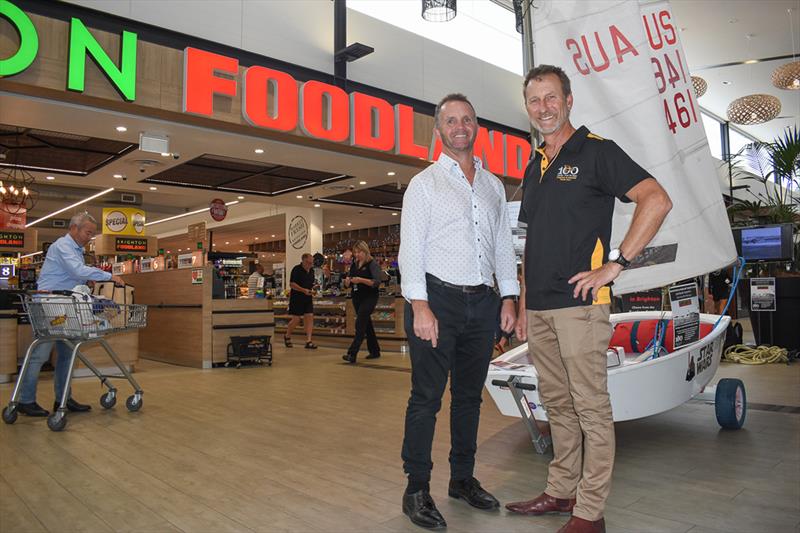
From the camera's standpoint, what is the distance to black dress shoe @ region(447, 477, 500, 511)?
Result: 217cm

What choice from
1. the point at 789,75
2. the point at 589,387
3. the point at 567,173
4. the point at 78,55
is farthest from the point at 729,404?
the point at 789,75

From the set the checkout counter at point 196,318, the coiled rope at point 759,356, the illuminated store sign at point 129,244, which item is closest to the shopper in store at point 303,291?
the checkout counter at point 196,318

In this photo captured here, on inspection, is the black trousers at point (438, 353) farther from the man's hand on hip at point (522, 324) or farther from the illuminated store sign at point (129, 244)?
the illuminated store sign at point (129, 244)

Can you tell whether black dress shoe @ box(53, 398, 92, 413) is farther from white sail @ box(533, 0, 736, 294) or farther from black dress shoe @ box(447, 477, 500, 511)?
white sail @ box(533, 0, 736, 294)

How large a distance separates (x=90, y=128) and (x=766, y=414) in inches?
290

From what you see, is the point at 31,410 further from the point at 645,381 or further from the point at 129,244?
the point at 129,244

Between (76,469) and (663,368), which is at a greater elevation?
(663,368)

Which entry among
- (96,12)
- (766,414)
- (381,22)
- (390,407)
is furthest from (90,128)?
(766,414)

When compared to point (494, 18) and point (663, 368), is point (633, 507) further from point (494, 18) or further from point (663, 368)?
point (494, 18)

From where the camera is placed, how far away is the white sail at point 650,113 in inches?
104

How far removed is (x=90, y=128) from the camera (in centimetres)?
693

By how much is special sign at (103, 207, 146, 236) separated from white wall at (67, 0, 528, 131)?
7834mm

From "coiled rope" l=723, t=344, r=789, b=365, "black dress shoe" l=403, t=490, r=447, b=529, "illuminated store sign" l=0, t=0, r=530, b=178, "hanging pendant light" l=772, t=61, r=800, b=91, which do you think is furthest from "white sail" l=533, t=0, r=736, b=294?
"hanging pendant light" l=772, t=61, r=800, b=91

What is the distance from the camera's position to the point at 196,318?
722 cm
